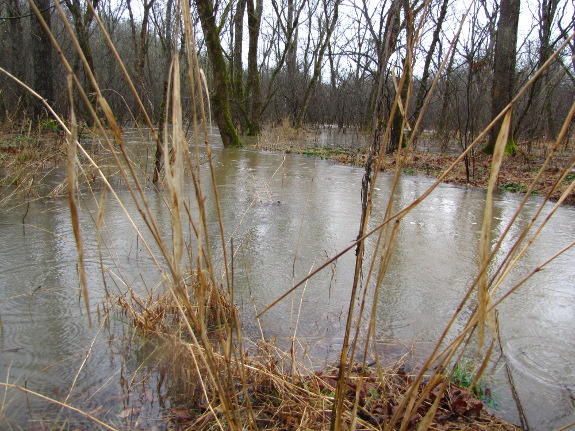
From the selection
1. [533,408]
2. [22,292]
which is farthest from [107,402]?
[533,408]

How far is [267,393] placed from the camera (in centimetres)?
162

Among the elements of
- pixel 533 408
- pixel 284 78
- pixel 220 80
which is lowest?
pixel 533 408

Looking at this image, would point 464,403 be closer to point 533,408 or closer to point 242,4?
point 533,408

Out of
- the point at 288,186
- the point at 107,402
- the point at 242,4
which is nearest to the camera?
the point at 107,402

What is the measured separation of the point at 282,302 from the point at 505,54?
8539 mm

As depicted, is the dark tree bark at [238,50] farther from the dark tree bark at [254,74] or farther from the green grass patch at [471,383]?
the green grass patch at [471,383]

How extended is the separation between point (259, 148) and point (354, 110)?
1149 centimetres

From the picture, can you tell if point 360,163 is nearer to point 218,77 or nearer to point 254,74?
point 218,77

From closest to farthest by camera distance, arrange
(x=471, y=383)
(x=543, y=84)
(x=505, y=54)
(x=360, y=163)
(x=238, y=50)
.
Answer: (x=471, y=383)
(x=360, y=163)
(x=505, y=54)
(x=543, y=84)
(x=238, y=50)

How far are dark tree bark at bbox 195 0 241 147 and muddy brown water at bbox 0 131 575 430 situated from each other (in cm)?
517

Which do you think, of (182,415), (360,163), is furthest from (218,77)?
(182,415)

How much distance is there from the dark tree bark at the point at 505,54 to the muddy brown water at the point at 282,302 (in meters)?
5.23

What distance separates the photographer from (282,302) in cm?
248

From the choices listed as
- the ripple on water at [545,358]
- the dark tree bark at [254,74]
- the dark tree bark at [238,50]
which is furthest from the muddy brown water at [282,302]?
the dark tree bark at [238,50]
